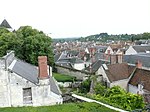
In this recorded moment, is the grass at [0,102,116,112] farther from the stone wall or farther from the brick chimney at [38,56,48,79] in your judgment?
the stone wall

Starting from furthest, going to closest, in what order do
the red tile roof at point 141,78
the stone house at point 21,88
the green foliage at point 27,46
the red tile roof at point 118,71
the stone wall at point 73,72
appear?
the stone wall at point 73,72 < the green foliage at point 27,46 < the red tile roof at point 118,71 < the red tile roof at point 141,78 < the stone house at point 21,88

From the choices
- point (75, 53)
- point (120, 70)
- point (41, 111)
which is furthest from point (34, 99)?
point (75, 53)

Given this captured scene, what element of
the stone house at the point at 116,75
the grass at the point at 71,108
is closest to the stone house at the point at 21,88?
the grass at the point at 71,108

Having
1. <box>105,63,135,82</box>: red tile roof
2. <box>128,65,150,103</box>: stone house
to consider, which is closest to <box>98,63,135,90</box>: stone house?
<box>105,63,135,82</box>: red tile roof

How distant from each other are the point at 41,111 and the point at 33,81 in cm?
435

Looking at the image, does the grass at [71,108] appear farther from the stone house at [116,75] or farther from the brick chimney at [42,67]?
the stone house at [116,75]

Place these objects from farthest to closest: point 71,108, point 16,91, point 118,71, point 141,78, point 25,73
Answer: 1. point 118,71
2. point 141,78
3. point 25,73
4. point 16,91
5. point 71,108

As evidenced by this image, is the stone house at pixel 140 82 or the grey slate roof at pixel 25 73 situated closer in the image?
the grey slate roof at pixel 25 73

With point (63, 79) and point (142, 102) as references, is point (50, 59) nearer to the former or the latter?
point (63, 79)

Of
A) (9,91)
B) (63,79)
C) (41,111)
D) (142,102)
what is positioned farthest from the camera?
(63,79)

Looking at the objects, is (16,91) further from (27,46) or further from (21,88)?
(27,46)

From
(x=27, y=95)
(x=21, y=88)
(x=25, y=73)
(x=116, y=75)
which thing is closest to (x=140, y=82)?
(x=116, y=75)

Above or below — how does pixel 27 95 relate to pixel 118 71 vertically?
above

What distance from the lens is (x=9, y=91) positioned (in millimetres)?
16453
